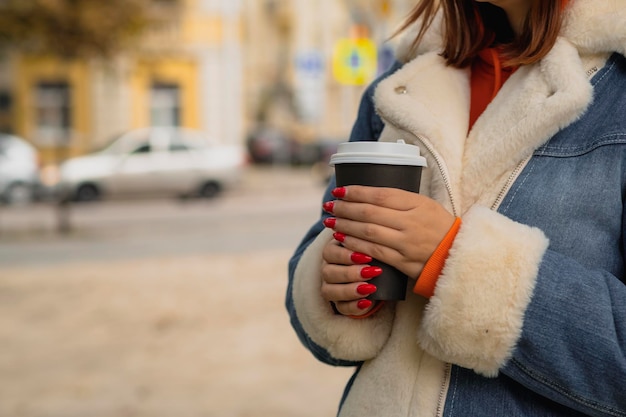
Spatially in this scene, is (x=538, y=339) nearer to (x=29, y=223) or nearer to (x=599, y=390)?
(x=599, y=390)

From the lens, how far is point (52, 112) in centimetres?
2533

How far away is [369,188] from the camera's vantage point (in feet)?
3.79

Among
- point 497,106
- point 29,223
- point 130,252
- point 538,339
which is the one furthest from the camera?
point 29,223

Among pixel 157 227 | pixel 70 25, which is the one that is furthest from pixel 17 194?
pixel 157 227

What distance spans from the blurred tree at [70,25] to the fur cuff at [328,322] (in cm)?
1449

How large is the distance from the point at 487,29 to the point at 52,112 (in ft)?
83.2

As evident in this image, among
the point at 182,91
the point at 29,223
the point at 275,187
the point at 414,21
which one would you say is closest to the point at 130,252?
the point at 29,223

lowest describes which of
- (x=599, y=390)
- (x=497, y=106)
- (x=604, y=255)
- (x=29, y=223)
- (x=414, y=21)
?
(x=29, y=223)

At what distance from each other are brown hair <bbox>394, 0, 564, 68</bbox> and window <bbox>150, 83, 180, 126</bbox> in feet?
82.7

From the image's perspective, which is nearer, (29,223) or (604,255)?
(604,255)

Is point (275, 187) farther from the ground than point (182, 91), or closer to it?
closer to it

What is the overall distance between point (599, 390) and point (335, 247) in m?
0.41

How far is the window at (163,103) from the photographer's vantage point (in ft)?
85.7

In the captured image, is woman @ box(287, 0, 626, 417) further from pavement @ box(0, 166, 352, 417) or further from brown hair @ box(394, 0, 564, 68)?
pavement @ box(0, 166, 352, 417)
